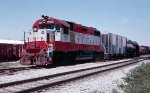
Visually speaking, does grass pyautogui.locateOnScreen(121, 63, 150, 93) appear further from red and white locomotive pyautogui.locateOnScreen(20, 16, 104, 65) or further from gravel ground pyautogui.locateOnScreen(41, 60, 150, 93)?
red and white locomotive pyautogui.locateOnScreen(20, 16, 104, 65)

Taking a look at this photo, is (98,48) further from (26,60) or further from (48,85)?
(48,85)

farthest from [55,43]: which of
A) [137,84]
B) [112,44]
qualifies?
[112,44]

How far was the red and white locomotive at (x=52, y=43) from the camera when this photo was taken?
20.6 meters

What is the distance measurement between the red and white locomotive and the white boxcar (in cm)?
1055

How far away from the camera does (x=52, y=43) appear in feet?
68.6

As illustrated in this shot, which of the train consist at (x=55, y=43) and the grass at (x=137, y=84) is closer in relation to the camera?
the grass at (x=137, y=84)

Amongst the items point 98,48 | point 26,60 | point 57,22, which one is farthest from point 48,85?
point 98,48

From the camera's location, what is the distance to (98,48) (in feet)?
107

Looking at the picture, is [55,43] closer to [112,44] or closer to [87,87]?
[87,87]

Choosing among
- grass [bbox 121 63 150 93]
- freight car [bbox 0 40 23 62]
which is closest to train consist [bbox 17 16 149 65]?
grass [bbox 121 63 150 93]

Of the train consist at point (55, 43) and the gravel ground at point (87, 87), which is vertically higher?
the train consist at point (55, 43)

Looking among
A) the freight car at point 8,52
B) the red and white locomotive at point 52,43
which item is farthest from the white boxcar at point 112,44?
the freight car at point 8,52

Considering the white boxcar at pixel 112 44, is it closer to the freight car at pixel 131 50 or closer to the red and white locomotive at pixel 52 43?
the freight car at pixel 131 50

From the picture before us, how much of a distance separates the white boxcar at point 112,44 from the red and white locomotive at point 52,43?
10.5m
